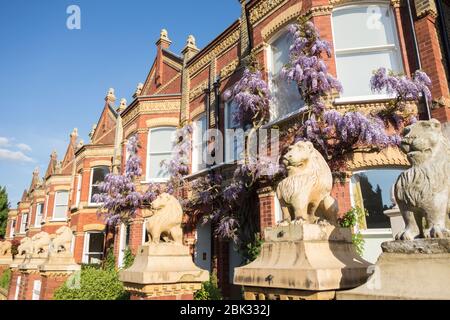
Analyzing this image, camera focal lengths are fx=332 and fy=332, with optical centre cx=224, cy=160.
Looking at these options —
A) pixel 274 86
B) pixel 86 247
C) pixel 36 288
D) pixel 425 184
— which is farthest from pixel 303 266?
pixel 86 247

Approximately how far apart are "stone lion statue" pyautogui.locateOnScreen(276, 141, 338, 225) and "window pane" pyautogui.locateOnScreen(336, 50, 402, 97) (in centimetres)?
551

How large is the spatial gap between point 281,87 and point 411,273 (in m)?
8.06

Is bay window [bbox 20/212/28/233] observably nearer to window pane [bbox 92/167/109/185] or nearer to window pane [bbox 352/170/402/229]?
window pane [bbox 92/167/109/185]

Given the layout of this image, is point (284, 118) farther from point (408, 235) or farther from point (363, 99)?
point (408, 235)

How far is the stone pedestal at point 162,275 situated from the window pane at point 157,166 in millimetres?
10049

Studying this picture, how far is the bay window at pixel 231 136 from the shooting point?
11455 mm

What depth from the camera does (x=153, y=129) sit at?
51.4 feet

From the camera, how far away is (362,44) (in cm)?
857

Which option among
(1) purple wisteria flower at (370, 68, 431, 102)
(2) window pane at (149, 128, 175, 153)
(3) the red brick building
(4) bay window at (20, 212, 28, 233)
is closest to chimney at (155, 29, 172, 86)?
(3) the red brick building

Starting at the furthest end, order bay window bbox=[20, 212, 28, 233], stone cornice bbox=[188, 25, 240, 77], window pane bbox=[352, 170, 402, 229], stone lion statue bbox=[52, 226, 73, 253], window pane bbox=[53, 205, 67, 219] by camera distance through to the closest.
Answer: bay window bbox=[20, 212, 28, 233], window pane bbox=[53, 205, 67, 219], stone cornice bbox=[188, 25, 240, 77], stone lion statue bbox=[52, 226, 73, 253], window pane bbox=[352, 170, 402, 229]

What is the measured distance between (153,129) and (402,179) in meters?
14.0

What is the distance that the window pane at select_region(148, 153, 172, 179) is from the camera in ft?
49.5
